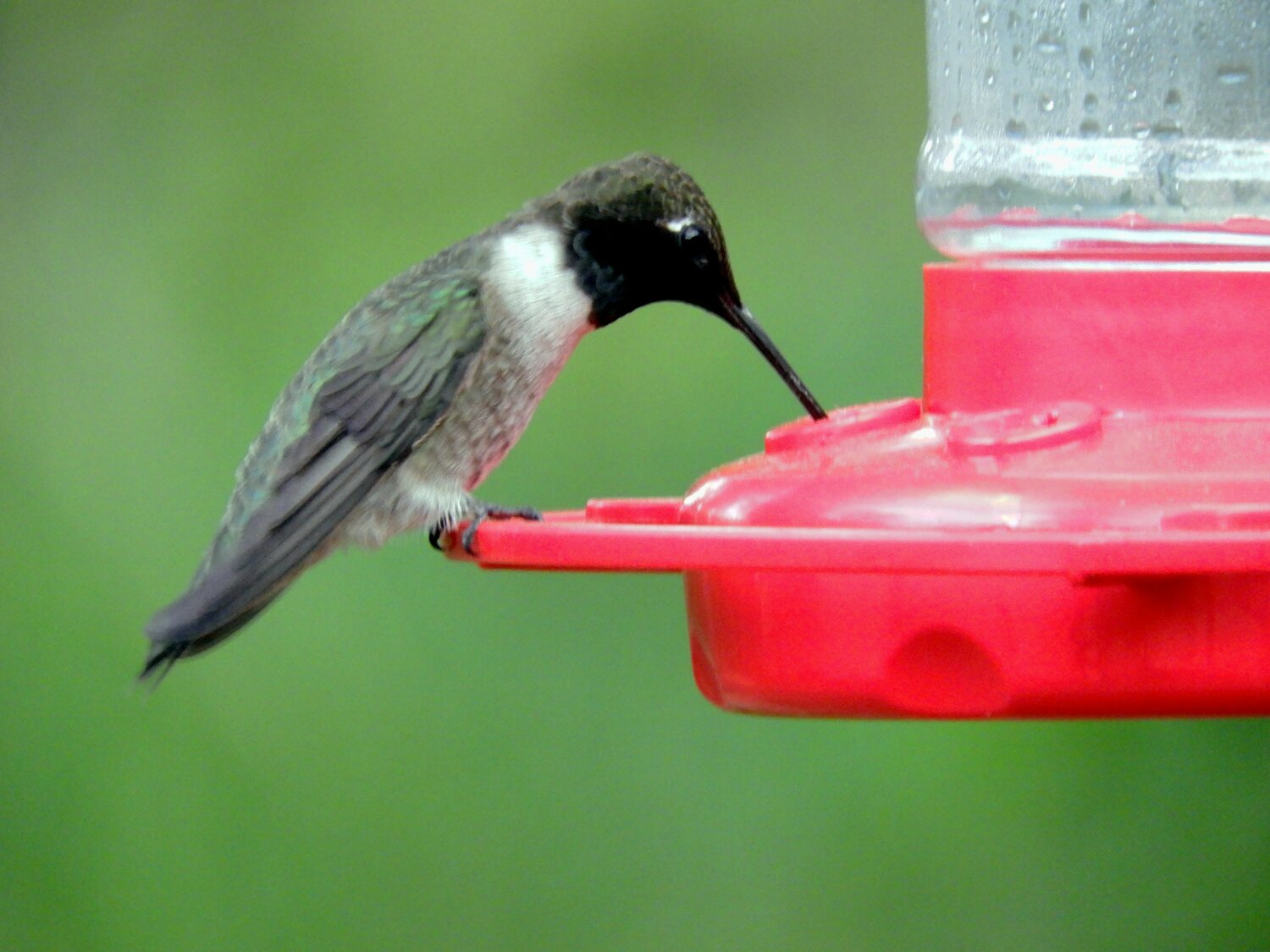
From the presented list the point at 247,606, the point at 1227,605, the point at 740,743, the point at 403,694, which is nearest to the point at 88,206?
the point at 403,694

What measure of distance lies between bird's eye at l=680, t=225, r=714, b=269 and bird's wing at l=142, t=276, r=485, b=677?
36cm

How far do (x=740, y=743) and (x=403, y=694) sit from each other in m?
0.83

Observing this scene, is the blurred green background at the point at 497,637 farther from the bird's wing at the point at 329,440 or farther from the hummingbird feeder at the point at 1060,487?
the hummingbird feeder at the point at 1060,487

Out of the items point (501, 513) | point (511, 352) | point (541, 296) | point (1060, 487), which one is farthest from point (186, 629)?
point (1060, 487)

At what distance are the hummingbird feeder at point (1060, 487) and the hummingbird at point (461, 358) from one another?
0.54 metres

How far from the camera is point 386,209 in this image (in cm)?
479

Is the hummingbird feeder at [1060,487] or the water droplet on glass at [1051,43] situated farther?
the water droplet on glass at [1051,43]

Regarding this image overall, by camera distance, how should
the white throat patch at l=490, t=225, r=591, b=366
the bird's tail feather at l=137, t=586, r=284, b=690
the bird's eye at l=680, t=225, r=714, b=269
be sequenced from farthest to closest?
the white throat patch at l=490, t=225, r=591, b=366
the bird's eye at l=680, t=225, r=714, b=269
the bird's tail feather at l=137, t=586, r=284, b=690

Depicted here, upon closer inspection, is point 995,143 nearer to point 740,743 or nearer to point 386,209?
point 740,743

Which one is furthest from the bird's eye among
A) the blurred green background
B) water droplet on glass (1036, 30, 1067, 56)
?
the blurred green background

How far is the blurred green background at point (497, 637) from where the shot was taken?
4.06 m

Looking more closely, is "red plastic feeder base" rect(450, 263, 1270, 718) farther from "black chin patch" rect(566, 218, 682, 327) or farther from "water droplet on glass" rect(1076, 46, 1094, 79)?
"black chin patch" rect(566, 218, 682, 327)

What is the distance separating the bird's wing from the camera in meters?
2.60

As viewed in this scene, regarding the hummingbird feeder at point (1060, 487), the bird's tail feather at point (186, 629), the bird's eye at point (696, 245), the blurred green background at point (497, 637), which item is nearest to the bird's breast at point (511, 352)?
the bird's eye at point (696, 245)
